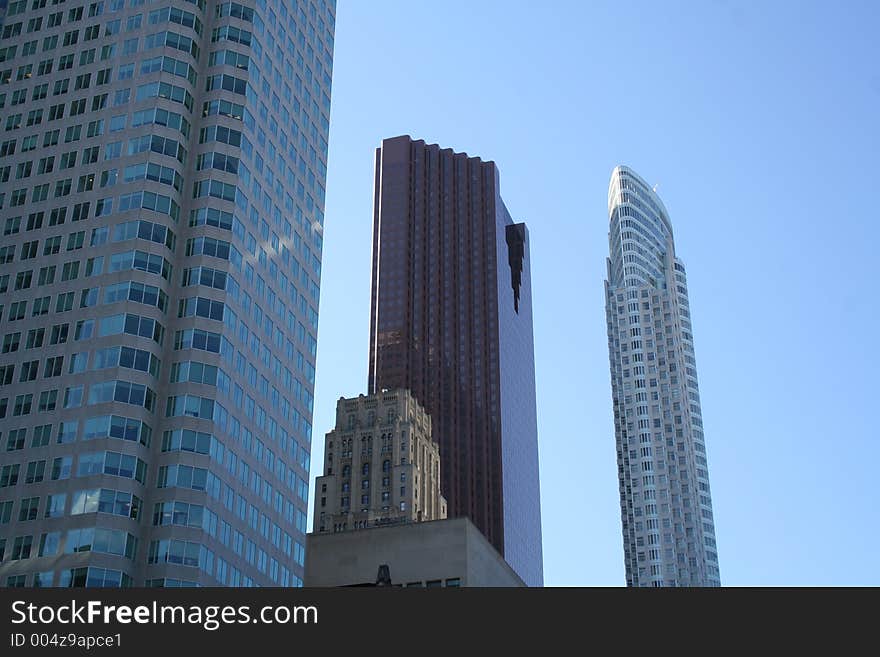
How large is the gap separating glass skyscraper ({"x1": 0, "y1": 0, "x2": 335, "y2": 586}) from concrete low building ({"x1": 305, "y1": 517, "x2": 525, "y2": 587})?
776cm

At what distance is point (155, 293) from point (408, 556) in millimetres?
39978

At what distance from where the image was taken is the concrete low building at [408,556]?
12481 cm

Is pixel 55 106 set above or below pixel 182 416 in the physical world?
above

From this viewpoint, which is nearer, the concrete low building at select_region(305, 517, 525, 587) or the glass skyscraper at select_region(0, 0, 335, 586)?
the glass skyscraper at select_region(0, 0, 335, 586)

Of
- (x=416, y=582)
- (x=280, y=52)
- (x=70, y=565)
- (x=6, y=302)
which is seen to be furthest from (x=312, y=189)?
(x=70, y=565)

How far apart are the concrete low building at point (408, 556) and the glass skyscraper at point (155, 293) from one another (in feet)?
25.5

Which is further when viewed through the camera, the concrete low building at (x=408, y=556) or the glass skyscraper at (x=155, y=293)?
the concrete low building at (x=408, y=556)

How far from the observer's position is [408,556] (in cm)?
12712

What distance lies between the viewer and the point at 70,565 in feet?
329

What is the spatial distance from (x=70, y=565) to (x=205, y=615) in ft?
245

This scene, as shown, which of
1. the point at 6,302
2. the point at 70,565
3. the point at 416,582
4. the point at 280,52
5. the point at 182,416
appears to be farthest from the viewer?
the point at 280,52

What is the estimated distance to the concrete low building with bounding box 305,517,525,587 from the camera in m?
125

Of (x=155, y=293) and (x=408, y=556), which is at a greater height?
(x=155, y=293)

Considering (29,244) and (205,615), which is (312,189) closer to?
(29,244)
